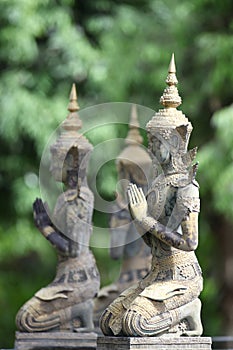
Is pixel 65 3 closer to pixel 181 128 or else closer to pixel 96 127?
pixel 96 127

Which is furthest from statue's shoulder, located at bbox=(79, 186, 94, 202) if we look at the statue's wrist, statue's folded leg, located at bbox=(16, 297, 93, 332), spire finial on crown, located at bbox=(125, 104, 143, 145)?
the statue's wrist

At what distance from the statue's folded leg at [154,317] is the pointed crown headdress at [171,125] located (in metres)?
1.15

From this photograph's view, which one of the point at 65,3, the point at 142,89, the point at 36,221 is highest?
the point at 65,3

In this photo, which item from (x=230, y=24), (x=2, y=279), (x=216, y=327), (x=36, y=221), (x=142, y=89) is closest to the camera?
(x=36, y=221)

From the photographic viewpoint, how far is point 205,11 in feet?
51.6

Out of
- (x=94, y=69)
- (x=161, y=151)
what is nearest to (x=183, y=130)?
(x=161, y=151)

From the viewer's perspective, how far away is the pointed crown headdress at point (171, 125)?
920cm

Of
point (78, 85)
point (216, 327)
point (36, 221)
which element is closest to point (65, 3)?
point (78, 85)

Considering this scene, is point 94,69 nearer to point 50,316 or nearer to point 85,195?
point 85,195

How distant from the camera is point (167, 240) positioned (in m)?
8.90

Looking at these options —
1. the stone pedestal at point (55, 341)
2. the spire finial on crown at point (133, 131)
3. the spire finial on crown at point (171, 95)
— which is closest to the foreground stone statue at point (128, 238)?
the spire finial on crown at point (133, 131)

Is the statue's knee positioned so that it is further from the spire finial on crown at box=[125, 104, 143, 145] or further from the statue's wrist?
the spire finial on crown at box=[125, 104, 143, 145]

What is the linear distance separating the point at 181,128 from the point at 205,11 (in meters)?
6.76

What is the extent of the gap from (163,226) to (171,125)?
0.76 metres
